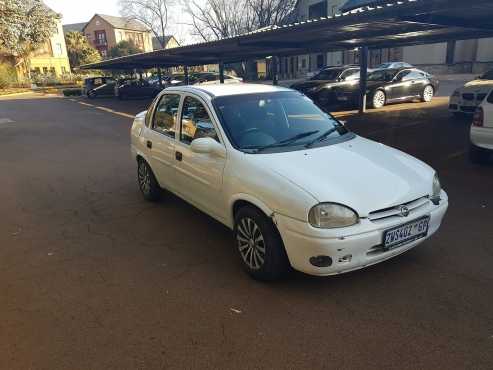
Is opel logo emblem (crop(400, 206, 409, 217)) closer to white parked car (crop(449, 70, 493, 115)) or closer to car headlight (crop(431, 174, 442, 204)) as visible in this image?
car headlight (crop(431, 174, 442, 204))

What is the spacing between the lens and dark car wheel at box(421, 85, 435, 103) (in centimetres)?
1648

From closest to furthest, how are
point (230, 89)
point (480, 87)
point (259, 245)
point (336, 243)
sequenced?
point (336, 243), point (259, 245), point (230, 89), point (480, 87)

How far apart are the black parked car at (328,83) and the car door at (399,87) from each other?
4.79 feet

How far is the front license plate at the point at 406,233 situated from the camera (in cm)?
310

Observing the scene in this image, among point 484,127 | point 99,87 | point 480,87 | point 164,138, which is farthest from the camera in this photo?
point 99,87

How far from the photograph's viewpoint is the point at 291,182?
312 cm

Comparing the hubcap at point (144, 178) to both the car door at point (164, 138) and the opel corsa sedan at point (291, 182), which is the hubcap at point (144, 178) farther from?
the opel corsa sedan at point (291, 182)

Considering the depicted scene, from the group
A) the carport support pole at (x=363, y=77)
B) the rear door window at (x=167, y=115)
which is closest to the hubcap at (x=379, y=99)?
the carport support pole at (x=363, y=77)

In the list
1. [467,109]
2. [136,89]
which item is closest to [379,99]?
[467,109]

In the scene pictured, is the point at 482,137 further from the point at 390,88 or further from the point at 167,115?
the point at 390,88

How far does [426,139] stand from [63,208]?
8055 millimetres

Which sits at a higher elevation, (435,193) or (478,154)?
(435,193)

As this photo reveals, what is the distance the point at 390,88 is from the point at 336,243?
1449 cm

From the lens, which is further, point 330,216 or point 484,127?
point 484,127
